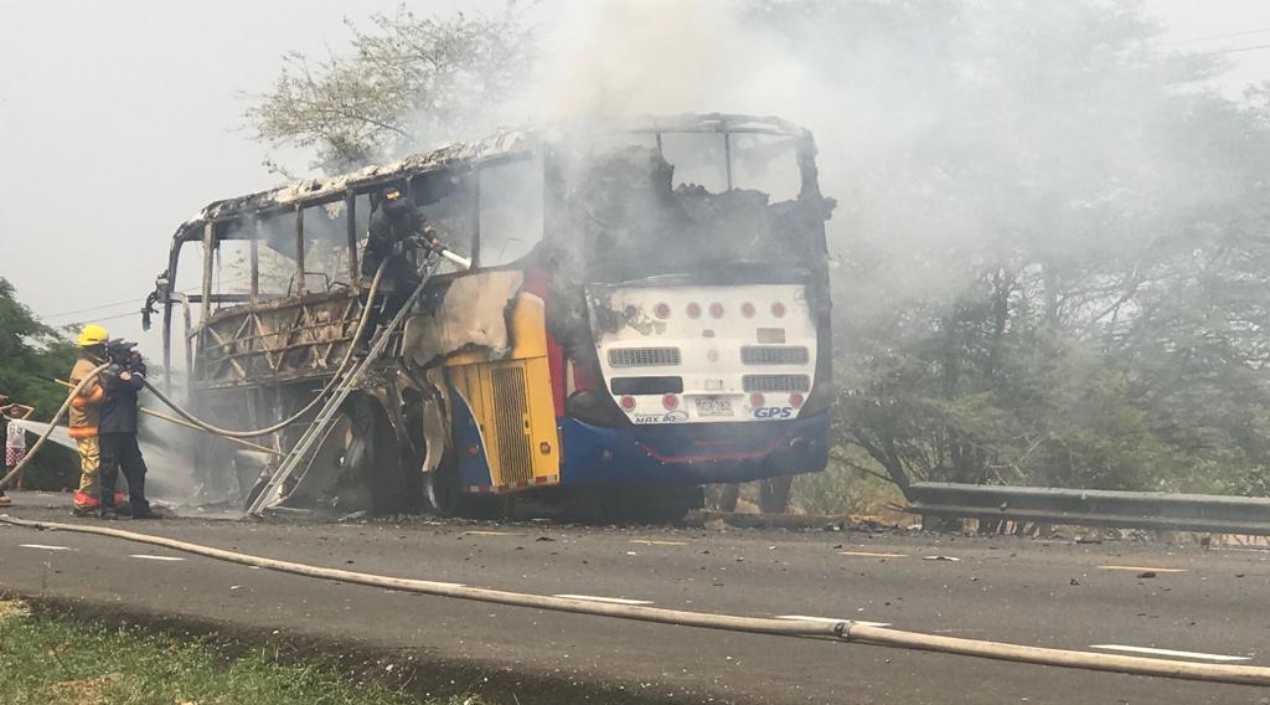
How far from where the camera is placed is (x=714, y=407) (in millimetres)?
14125

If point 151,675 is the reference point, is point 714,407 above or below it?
above

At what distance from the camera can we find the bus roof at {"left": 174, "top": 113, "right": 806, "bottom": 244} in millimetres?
14047

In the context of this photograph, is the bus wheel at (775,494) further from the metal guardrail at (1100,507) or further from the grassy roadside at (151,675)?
the grassy roadside at (151,675)

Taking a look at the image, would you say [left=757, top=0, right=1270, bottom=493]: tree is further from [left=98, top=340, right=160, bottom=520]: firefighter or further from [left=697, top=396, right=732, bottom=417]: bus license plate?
[left=98, top=340, right=160, bottom=520]: firefighter

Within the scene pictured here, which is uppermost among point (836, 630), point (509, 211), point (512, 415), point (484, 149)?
point (484, 149)

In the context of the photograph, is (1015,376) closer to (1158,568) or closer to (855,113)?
(855,113)

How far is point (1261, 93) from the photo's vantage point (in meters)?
23.7

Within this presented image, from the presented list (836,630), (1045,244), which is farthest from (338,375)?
(1045,244)

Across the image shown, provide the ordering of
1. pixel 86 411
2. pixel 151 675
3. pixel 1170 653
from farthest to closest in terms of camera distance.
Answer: pixel 86 411 < pixel 151 675 < pixel 1170 653

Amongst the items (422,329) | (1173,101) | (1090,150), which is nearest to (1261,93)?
(1173,101)

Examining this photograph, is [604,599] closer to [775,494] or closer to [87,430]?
[87,430]

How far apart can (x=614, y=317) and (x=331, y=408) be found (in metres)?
3.33

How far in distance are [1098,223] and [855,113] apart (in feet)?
14.5

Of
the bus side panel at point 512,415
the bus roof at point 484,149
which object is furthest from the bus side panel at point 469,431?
the bus roof at point 484,149
